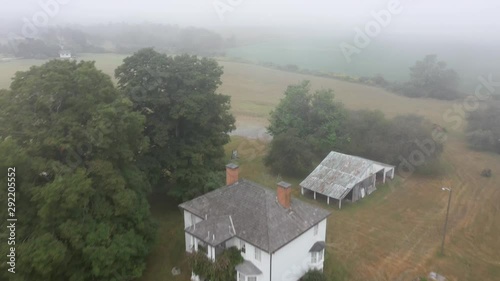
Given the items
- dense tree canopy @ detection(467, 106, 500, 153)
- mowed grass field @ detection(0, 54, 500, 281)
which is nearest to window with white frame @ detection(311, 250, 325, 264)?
mowed grass field @ detection(0, 54, 500, 281)

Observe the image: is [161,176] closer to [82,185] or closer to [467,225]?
[82,185]

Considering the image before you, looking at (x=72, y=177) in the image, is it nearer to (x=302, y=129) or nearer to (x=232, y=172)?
(x=232, y=172)

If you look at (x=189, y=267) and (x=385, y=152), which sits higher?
(x=385, y=152)

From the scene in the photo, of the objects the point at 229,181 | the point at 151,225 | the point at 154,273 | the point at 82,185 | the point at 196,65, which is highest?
the point at 196,65

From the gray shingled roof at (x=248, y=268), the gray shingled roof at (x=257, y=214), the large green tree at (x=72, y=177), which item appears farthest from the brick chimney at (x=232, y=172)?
the large green tree at (x=72, y=177)

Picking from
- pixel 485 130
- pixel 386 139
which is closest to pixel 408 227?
pixel 386 139

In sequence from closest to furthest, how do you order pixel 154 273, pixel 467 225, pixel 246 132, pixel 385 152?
1. pixel 154 273
2. pixel 467 225
3. pixel 385 152
4. pixel 246 132

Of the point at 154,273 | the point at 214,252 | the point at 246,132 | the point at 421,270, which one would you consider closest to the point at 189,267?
the point at 154,273
